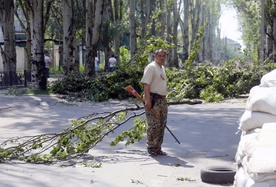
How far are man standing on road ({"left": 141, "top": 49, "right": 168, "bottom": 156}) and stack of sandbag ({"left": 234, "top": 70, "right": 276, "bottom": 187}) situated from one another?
10.8 feet

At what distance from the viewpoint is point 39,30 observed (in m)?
24.5

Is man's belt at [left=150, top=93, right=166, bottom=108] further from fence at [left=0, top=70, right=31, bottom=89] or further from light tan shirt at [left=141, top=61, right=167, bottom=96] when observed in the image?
fence at [left=0, top=70, right=31, bottom=89]

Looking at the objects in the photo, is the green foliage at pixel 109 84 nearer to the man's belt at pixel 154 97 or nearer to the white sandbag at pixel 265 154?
the man's belt at pixel 154 97

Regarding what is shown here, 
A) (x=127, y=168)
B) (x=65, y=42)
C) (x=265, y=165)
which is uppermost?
(x=65, y=42)

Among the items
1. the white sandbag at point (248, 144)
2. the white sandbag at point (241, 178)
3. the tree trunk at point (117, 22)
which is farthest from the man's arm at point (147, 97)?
the tree trunk at point (117, 22)

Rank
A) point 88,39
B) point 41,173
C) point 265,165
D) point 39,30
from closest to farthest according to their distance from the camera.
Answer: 1. point 265,165
2. point 41,173
3. point 39,30
4. point 88,39

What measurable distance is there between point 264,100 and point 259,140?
2.98 ft

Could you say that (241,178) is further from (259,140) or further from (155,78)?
(155,78)

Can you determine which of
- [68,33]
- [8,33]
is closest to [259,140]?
[68,33]

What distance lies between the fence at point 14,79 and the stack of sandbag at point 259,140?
22764 millimetres

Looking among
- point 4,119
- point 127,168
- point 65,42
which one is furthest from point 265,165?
point 65,42

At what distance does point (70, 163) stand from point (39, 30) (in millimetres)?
15726

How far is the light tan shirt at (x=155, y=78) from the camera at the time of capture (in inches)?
392

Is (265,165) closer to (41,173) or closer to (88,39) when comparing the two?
(41,173)
